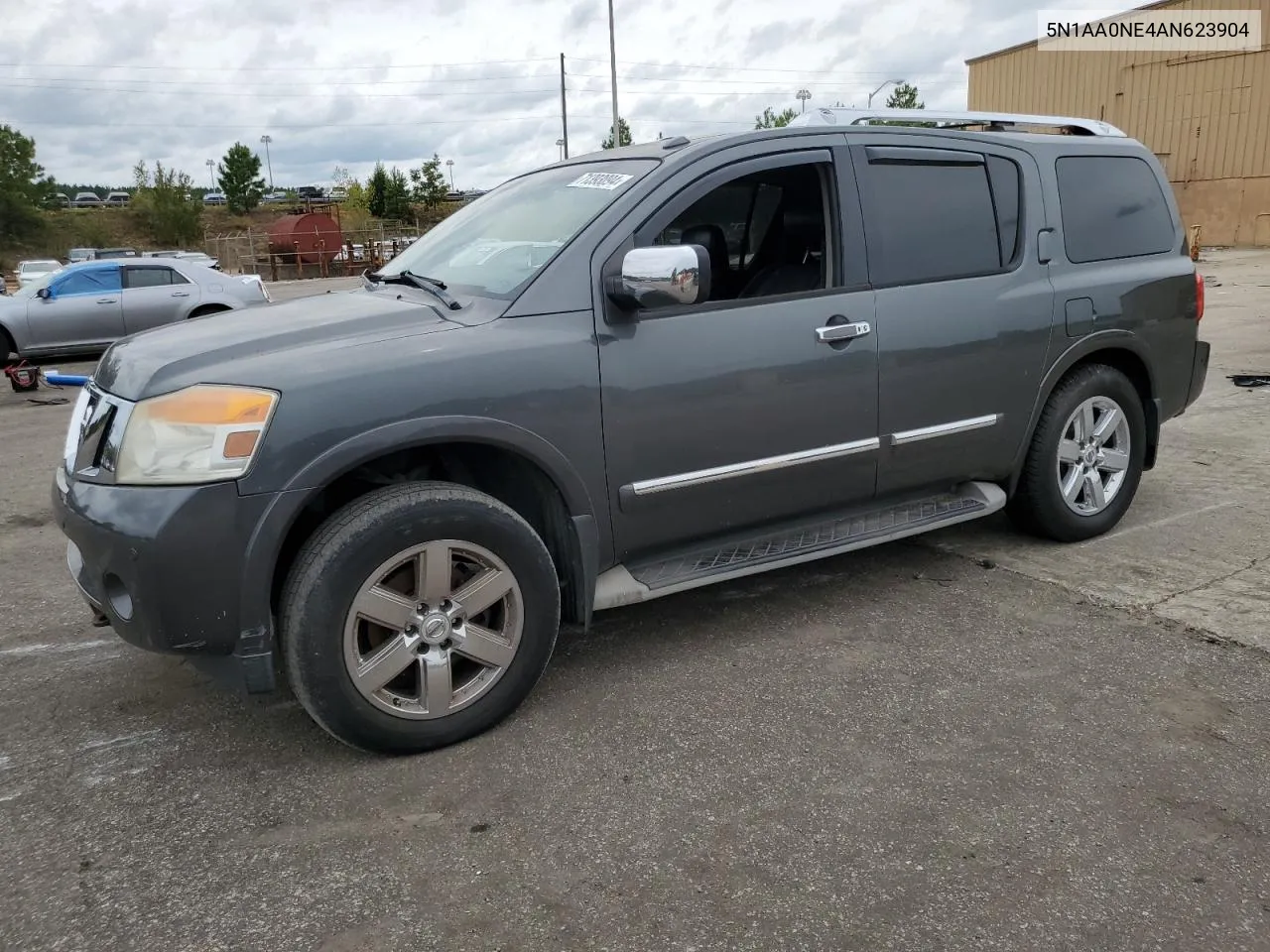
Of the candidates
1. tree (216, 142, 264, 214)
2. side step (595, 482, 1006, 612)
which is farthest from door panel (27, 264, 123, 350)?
tree (216, 142, 264, 214)

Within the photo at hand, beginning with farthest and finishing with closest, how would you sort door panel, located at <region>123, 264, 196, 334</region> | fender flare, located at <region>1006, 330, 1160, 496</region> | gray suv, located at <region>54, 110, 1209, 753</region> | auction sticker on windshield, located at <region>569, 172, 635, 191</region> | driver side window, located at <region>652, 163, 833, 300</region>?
door panel, located at <region>123, 264, 196, 334</region>, fender flare, located at <region>1006, 330, 1160, 496</region>, driver side window, located at <region>652, 163, 833, 300</region>, auction sticker on windshield, located at <region>569, 172, 635, 191</region>, gray suv, located at <region>54, 110, 1209, 753</region>

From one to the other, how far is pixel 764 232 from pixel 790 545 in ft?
4.42

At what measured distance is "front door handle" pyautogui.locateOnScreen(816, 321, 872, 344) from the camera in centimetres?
354

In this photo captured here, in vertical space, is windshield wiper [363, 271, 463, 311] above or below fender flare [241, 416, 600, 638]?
above

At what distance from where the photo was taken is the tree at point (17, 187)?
188ft

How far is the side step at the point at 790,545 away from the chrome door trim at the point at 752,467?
10.9 inches

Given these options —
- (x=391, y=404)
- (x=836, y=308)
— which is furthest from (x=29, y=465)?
→ (x=836, y=308)

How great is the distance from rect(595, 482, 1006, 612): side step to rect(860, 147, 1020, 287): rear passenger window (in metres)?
0.91

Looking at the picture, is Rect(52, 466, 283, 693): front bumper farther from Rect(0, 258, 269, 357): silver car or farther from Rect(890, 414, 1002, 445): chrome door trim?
A: Rect(0, 258, 269, 357): silver car

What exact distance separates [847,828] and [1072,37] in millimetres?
38518

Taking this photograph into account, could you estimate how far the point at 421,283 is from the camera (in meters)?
3.61

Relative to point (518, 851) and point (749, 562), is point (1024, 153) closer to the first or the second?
point (749, 562)

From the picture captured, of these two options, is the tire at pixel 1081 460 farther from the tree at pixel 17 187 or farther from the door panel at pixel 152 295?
the tree at pixel 17 187

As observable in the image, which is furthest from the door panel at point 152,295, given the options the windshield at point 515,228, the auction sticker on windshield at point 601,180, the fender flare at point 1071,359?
the fender flare at point 1071,359
